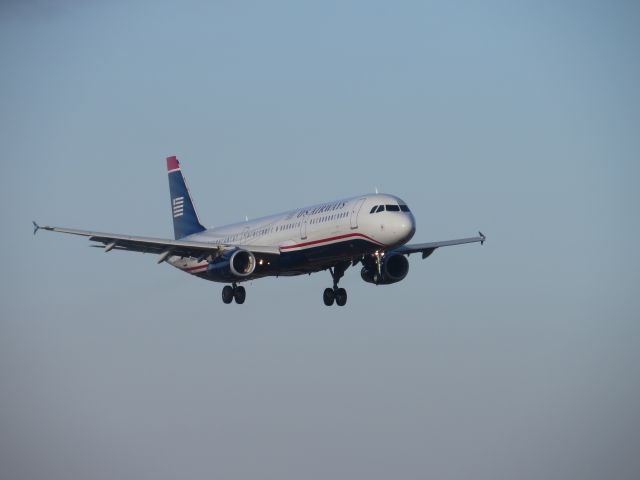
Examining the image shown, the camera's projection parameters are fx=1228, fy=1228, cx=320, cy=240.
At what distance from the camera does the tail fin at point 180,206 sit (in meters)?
89.8

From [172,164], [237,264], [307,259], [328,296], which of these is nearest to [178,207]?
[172,164]

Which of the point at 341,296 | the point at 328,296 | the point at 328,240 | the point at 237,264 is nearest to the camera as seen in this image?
the point at 328,240

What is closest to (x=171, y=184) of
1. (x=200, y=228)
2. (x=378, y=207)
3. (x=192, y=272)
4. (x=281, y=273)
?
(x=200, y=228)

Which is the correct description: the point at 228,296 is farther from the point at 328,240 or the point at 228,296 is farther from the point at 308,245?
the point at 328,240

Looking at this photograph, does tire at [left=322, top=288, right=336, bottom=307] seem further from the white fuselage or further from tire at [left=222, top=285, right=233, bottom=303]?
tire at [left=222, top=285, right=233, bottom=303]

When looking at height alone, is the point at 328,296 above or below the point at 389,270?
below

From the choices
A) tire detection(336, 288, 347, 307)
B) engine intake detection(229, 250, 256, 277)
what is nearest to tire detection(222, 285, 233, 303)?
engine intake detection(229, 250, 256, 277)

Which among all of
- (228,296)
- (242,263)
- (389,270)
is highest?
(389,270)

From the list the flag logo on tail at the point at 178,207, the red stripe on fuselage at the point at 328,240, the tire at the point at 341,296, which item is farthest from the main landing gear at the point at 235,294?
the flag logo on tail at the point at 178,207

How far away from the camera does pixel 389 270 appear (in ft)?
246

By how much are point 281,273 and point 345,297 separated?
176 inches

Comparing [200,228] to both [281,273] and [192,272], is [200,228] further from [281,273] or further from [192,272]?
[281,273]

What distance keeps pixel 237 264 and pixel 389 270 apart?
9330 millimetres

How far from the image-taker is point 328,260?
71375mm
